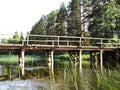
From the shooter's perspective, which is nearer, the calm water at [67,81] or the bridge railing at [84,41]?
the calm water at [67,81]

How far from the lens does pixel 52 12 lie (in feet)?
294

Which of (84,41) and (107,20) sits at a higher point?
(107,20)

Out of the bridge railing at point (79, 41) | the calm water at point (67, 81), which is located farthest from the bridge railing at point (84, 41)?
the calm water at point (67, 81)

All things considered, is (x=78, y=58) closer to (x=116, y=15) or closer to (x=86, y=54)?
(x=116, y=15)

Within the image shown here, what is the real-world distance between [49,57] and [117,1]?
25.5 m

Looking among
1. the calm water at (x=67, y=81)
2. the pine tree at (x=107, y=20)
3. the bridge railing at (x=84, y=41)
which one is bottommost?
the calm water at (x=67, y=81)

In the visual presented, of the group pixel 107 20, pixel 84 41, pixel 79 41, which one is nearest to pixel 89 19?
pixel 84 41

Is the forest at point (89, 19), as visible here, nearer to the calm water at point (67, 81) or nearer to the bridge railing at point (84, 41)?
the bridge railing at point (84, 41)

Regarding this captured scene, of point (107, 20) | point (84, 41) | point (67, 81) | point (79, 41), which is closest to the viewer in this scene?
point (67, 81)

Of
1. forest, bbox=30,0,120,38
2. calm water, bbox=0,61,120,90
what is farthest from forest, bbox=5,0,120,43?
calm water, bbox=0,61,120,90

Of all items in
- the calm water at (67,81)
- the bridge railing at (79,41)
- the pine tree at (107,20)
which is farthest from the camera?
the pine tree at (107,20)

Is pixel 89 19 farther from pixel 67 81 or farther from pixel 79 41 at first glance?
pixel 67 81

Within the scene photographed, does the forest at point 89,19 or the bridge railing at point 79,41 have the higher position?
the forest at point 89,19

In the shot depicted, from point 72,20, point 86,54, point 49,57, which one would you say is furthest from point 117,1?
point 49,57
